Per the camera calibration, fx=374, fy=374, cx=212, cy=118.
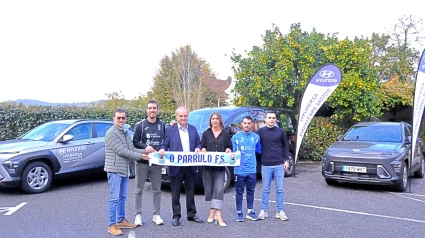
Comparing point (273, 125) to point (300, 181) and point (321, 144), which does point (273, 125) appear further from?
point (321, 144)

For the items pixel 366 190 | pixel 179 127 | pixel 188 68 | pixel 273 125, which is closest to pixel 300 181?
pixel 366 190

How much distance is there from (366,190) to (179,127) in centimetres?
506

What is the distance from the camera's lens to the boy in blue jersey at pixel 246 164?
5699 millimetres

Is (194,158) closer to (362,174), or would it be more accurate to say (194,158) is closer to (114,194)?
(114,194)

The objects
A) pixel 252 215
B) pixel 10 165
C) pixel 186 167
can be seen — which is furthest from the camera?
pixel 10 165

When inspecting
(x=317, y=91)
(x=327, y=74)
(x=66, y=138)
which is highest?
(x=327, y=74)

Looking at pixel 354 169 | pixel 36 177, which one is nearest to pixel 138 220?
pixel 36 177

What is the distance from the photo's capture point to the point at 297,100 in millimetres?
14250

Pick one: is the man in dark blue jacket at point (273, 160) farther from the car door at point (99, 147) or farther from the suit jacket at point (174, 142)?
the car door at point (99, 147)

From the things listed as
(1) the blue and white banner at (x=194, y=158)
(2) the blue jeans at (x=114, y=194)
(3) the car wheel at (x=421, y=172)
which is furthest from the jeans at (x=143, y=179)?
(3) the car wheel at (x=421, y=172)

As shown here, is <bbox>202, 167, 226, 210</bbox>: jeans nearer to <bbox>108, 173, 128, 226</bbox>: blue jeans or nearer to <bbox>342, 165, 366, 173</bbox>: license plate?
<bbox>108, 173, 128, 226</bbox>: blue jeans

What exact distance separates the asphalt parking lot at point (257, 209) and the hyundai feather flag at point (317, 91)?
1893mm

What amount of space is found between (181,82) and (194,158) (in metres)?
30.2

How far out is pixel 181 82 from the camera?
35.3m
